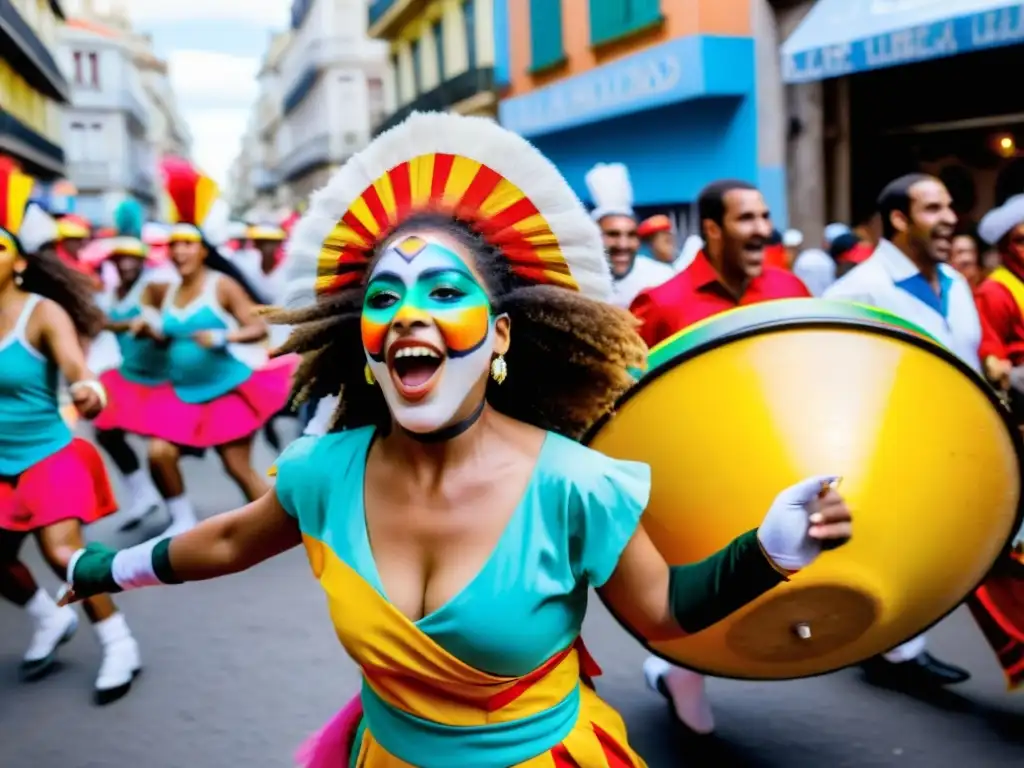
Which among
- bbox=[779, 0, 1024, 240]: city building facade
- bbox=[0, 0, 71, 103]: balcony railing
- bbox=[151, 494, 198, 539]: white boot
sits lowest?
bbox=[151, 494, 198, 539]: white boot

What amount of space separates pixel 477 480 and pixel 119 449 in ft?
18.4

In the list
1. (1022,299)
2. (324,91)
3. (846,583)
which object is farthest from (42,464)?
(324,91)

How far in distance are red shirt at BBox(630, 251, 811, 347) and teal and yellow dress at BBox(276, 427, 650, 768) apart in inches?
67.9

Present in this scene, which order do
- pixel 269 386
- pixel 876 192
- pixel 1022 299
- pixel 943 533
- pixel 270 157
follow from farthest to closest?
pixel 270 157 → pixel 876 192 → pixel 269 386 → pixel 1022 299 → pixel 943 533

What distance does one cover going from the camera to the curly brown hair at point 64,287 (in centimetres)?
429

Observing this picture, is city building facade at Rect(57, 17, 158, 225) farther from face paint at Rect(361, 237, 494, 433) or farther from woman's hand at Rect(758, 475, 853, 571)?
woman's hand at Rect(758, 475, 853, 571)

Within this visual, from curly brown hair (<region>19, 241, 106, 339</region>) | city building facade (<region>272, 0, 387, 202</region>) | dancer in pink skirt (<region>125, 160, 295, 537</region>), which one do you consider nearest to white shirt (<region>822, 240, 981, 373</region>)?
curly brown hair (<region>19, 241, 106, 339</region>)

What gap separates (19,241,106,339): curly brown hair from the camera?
169 inches

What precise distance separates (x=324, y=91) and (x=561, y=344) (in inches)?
2210

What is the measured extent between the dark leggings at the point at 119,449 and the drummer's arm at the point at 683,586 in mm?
5519

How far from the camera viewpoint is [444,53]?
82.3 feet

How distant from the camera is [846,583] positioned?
1.95 meters

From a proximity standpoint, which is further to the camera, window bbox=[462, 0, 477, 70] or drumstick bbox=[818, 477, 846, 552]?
window bbox=[462, 0, 477, 70]

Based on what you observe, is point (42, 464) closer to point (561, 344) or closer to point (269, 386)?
point (269, 386)
